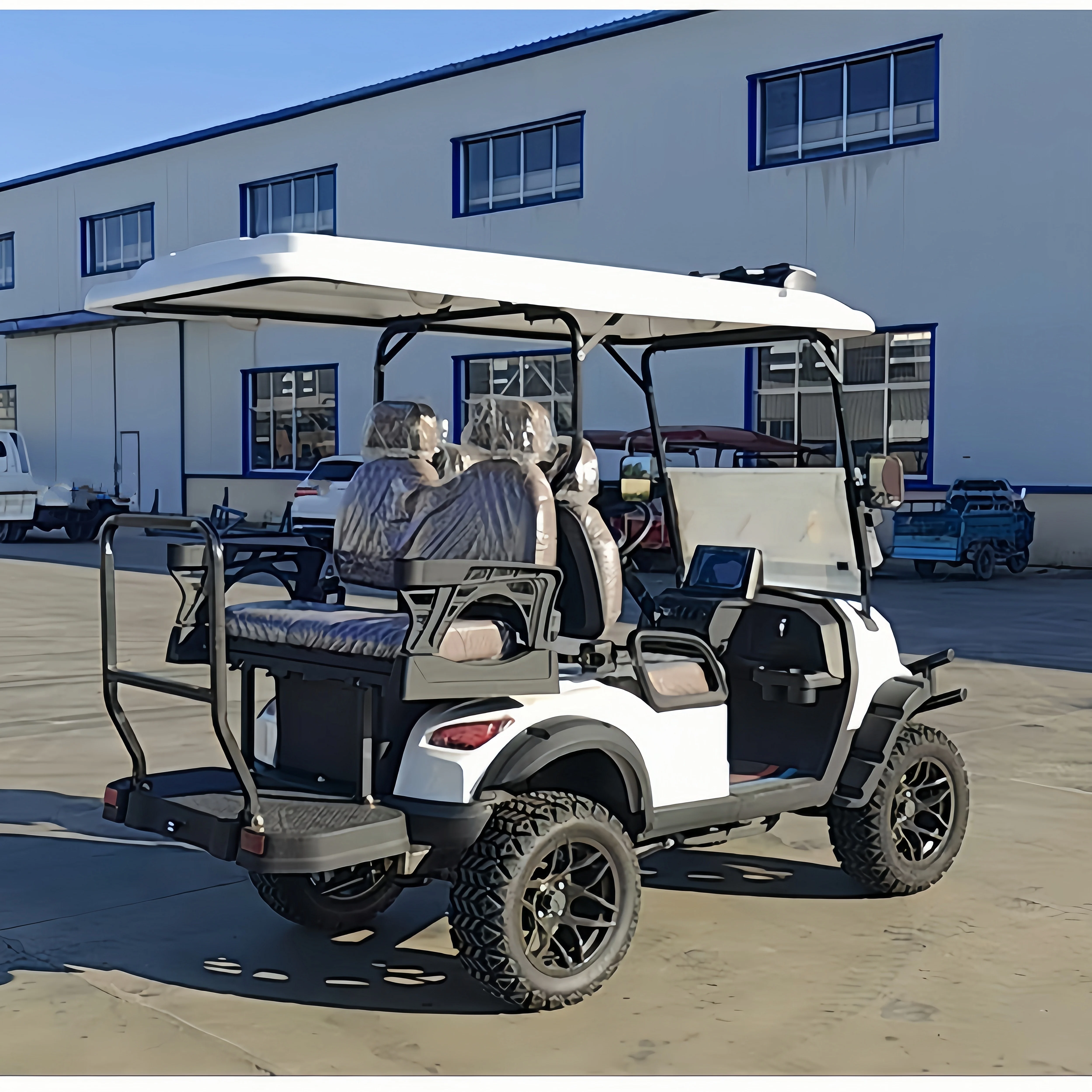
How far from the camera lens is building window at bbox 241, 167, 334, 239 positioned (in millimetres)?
28766

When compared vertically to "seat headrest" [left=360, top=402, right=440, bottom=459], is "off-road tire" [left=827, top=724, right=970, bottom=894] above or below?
below

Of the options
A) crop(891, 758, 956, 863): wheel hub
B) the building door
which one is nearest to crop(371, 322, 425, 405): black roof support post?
crop(891, 758, 956, 863): wheel hub

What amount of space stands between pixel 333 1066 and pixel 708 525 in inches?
101

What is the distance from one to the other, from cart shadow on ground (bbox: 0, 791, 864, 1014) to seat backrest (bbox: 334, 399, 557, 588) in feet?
3.74

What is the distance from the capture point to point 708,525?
5.49m

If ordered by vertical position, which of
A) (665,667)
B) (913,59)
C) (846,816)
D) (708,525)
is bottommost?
(846,816)

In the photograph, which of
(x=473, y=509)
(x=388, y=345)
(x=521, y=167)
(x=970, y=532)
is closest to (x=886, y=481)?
(x=473, y=509)

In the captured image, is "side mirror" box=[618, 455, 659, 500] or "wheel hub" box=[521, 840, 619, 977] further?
"side mirror" box=[618, 455, 659, 500]

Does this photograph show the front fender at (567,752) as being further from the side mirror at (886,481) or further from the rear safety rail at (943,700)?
the rear safety rail at (943,700)

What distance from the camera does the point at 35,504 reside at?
24.5m

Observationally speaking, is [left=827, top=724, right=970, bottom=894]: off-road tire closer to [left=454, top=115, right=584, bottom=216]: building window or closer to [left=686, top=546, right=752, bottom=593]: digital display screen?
[left=686, top=546, right=752, bottom=593]: digital display screen

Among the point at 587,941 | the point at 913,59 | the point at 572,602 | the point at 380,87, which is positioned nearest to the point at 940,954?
the point at 587,941

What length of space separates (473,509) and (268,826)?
1.16m

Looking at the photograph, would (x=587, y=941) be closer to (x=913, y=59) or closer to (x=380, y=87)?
(x=913, y=59)
